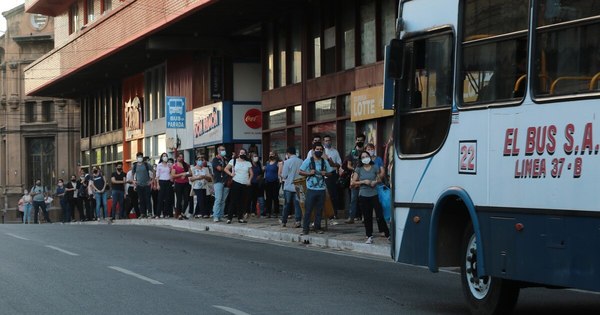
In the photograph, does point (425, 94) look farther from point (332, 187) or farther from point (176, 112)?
point (176, 112)

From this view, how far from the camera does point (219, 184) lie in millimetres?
29188

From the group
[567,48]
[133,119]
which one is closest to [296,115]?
[133,119]

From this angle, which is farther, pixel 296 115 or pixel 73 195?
pixel 73 195

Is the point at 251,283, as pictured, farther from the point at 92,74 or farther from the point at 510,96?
the point at 92,74

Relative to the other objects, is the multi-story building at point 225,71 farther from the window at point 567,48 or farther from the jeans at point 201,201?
the window at point 567,48

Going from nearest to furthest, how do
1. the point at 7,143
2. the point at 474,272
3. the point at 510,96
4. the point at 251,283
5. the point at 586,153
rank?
1. the point at 586,153
2. the point at 510,96
3. the point at 474,272
4. the point at 251,283
5. the point at 7,143

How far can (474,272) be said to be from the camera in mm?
10664

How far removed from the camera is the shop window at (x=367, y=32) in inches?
1151

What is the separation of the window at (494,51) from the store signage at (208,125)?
29.7 meters

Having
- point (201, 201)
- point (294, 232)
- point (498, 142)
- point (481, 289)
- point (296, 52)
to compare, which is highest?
point (296, 52)

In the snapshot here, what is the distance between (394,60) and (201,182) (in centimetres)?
2009

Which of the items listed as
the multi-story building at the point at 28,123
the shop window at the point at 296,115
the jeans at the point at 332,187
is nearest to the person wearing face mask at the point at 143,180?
the shop window at the point at 296,115

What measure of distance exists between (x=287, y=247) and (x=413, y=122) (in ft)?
33.7

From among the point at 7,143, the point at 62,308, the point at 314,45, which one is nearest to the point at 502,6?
the point at 62,308
